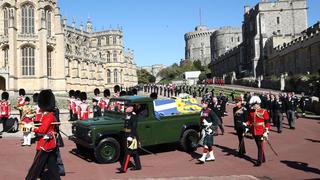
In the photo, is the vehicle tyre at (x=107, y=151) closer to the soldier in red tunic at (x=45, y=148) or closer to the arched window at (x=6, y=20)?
the soldier in red tunic at (x=45, y=148)

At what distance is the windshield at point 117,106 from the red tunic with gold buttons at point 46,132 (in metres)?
4.54

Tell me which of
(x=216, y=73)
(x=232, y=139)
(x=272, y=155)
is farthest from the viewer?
(x=216, y=73)

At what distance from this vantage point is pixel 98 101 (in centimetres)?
1780

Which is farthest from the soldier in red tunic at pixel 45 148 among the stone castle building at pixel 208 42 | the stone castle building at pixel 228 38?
the stone castle building at pixel 208 42

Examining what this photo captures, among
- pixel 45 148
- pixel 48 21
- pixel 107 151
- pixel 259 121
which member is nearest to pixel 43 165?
pixel 45 148

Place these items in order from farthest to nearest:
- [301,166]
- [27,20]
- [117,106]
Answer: [27,20]
[117,106]
[301,166]

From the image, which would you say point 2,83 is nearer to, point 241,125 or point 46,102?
point 241,125

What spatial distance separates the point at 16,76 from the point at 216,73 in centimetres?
7033

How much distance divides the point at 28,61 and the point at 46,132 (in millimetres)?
46547

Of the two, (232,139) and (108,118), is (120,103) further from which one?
(232,139)

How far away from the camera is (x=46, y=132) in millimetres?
7812

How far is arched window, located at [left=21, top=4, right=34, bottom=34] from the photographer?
52.2m

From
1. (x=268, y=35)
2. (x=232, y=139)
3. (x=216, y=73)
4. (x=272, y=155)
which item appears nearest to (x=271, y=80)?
(x=268, y=35)

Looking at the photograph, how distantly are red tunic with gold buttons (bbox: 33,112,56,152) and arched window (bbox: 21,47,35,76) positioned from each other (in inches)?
1813
